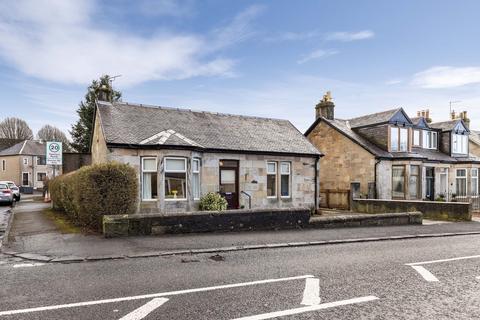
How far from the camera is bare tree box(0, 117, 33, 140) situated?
75.4 m

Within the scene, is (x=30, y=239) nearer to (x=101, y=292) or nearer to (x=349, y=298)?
(x=101, y=292)

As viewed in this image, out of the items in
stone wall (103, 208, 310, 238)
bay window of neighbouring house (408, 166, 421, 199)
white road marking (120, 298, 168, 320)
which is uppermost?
bay window of neighbouring house (408, 166, 421, 199)

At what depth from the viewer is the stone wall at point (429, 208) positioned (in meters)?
17.2

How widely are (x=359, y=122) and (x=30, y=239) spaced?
2390cm

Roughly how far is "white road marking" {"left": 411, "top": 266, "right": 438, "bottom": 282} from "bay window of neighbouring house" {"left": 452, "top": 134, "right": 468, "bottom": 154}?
83.6 feet

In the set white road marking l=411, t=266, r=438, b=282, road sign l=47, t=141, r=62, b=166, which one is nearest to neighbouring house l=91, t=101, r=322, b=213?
road sign l=47, t=141, r=62, b=166

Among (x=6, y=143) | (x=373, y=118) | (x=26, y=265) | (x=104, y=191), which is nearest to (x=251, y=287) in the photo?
(x=26, y=265)

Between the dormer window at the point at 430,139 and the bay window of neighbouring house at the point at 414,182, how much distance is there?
14.9 feet

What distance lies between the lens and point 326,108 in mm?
27219

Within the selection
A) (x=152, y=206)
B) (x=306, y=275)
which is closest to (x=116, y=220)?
(x=152, y=206)

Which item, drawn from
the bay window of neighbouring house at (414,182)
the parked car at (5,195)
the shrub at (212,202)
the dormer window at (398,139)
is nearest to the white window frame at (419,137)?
the dormer window at (398,139)

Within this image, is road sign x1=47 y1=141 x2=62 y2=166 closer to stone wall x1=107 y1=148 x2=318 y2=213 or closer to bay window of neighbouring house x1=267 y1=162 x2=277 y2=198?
stone wall x1=107 y1=148 x2=318 y2=213

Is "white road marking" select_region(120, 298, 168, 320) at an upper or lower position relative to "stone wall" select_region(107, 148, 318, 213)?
lower

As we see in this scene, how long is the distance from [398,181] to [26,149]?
193 ft
